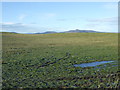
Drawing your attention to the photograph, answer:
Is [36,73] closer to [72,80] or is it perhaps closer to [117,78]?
[72,80]

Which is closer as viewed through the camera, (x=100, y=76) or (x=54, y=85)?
(x=54, y=85)

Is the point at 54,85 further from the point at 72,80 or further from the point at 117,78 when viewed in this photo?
the point at 117,78

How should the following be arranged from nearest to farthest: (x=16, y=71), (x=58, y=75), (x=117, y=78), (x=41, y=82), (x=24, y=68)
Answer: (x=41, y=82) → (x=117, y=78) → (x=58, y=75) → (x=16, y=71) → (x=24, y=68)

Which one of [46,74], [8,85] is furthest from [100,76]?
[8,85]

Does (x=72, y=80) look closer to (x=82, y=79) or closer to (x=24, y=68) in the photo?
(x=82, y=79)

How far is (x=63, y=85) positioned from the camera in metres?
16.5

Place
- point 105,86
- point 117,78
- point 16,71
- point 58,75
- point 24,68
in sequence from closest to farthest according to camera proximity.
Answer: point 105,86, point 117,78, point 58,75, point 16,71, point 24,68

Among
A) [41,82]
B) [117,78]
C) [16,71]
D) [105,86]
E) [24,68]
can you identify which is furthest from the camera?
[24,68]

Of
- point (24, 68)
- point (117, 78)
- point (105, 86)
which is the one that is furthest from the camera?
point (24, 68)

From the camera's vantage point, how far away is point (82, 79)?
18.5m

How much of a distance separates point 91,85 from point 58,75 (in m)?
4.86

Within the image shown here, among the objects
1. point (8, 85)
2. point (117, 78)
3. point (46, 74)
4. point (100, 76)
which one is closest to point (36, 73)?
point (46, 74)

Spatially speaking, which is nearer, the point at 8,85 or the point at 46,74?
the point at 8,85

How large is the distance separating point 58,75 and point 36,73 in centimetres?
287
